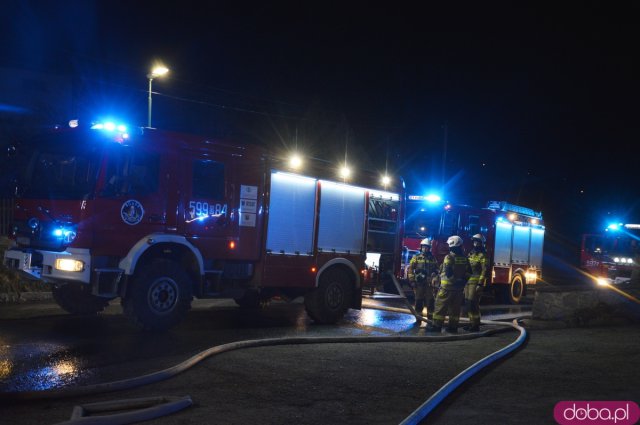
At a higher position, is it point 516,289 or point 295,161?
point 295,161

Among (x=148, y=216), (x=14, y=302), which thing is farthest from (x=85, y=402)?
(x=14, y=302)

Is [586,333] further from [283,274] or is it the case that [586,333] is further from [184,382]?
[184,382]

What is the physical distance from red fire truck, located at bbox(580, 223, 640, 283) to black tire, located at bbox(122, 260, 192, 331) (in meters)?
20.1

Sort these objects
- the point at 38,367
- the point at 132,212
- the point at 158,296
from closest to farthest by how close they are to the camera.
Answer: the point at 38,367
the point at 132,212
the point at 158,296

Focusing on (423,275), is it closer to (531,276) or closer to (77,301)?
(77,301)

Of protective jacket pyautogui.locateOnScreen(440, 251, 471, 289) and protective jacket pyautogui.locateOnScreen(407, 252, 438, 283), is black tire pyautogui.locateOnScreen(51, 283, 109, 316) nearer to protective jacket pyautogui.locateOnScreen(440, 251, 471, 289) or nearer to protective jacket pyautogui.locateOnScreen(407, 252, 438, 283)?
protective jacket pyautogui.locateOnScreen(440, 251, 471, 289)

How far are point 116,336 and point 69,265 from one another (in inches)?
41.6

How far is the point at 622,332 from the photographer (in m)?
9.77

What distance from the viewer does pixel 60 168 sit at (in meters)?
7.99

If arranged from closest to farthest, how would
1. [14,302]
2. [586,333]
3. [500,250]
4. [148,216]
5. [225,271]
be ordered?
1. [148,216]
2. [225,271]
3. [586,333]
4. [14,302]
5. [500,250]

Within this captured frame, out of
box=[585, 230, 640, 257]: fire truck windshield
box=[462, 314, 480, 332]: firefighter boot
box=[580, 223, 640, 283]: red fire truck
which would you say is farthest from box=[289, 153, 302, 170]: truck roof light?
box=[585, 230, 640, 257]: fire truck windshield

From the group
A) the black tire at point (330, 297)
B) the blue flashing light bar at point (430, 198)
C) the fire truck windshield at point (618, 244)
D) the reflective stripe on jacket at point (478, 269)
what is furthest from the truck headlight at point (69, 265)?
the fire truck windshield at point (618, 244)

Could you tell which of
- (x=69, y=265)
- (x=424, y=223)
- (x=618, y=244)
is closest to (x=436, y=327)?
(x=69, y=265)

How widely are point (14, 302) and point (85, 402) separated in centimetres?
701
